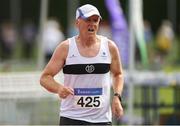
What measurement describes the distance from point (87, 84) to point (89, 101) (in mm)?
166

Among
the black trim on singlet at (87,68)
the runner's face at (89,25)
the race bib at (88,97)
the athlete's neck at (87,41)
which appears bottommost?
the race bib at (88,97)

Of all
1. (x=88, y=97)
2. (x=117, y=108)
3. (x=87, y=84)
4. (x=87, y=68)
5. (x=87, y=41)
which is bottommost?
(x=117, y=108)

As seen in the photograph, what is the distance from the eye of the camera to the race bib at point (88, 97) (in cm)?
827

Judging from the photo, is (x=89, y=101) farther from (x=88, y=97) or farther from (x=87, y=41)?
(x=87, y=41)

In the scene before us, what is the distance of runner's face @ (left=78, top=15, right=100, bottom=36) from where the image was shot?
26.6ft

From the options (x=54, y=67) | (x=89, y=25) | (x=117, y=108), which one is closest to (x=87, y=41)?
(x=89, y=25)

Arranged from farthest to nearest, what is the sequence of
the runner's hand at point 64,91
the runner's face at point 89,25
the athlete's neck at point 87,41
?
the athlete's neck at point 87,41 → the runner's face at point 89,25 → the runner's hand at point 64,91

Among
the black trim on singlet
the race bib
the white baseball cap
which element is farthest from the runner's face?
the race bib

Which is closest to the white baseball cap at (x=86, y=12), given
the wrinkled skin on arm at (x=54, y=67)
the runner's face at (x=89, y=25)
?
the runner's face at (x=89, y=25)

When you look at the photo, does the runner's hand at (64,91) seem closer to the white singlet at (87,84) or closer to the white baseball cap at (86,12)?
the white singlet at (87,84)

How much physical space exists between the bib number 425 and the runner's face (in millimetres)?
616

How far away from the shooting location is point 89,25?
320 inches

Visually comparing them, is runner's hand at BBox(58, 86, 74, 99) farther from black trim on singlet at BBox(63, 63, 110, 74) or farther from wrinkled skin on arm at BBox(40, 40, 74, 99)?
black trim on singlet at BBox(63, 63, 110, 74)

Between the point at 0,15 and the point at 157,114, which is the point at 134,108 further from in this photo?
the point at 0,15
